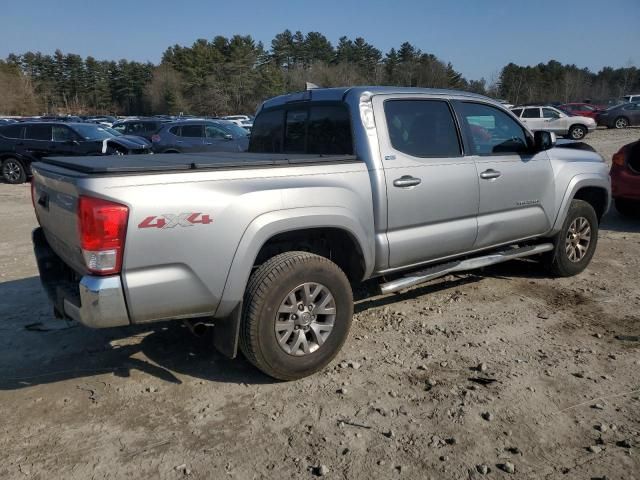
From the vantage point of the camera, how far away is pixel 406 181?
3936 mm

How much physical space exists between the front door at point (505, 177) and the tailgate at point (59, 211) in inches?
123

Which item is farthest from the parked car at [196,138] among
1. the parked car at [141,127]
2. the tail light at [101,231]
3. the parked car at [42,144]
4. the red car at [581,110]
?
the red car at [581,110]

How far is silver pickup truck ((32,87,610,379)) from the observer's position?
2873 millimetres

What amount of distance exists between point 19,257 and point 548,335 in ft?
20.2

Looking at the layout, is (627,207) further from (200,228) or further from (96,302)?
(96,302)

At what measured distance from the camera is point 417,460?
2.75 m

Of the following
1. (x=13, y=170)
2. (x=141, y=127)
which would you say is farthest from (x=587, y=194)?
(x=141, y=127)

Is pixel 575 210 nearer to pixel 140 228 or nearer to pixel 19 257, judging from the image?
pixel 140 228

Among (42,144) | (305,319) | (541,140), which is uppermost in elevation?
(42,144)

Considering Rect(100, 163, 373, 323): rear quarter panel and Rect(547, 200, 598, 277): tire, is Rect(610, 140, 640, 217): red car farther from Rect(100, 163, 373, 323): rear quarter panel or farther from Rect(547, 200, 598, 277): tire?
Rect(100, 163, 373, 323): rear quarter panel

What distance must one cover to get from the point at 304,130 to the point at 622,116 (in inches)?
1270

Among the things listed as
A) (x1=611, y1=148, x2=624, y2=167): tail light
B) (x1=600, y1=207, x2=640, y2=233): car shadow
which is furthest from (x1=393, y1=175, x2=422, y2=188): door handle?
(x1=611, y1=148, x2=624, y2=167): tail light

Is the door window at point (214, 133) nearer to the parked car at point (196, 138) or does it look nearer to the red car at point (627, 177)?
the parked car at point (196, 138)

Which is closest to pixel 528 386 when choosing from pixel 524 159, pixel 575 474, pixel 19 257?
pixel 575 474
